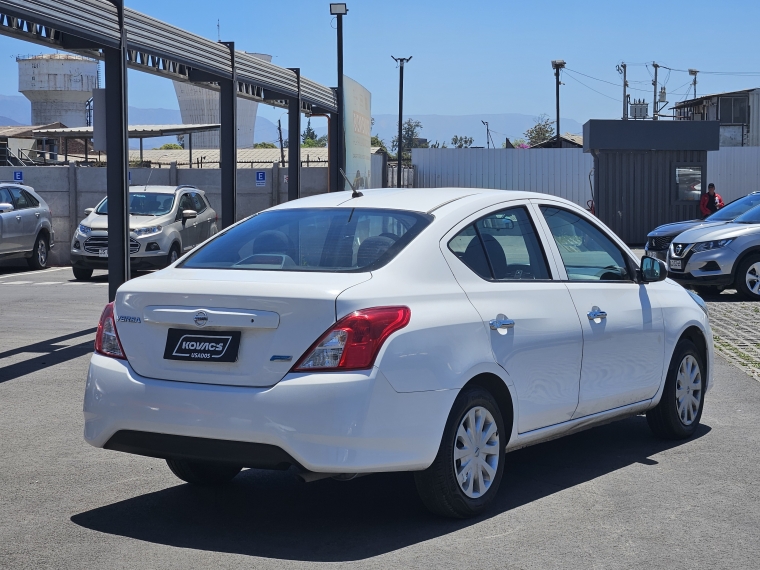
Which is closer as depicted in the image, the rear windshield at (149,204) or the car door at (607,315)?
the car door at (607,315)

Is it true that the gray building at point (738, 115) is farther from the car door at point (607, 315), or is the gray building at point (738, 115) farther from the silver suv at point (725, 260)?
the car door at point (607, 315)

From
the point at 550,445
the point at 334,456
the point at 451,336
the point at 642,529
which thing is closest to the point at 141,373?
the point at 334,456

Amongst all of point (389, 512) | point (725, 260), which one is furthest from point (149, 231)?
point (389, 512)

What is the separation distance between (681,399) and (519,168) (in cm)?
3807

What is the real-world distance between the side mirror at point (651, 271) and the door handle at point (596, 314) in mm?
627

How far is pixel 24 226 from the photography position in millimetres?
21172

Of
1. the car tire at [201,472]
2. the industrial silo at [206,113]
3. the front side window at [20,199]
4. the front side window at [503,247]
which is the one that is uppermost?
the industrial silo at [206,113]

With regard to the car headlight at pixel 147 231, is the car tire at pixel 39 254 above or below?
below

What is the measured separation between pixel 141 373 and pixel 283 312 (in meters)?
0.79

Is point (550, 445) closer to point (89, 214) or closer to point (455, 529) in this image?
point (455, 529)

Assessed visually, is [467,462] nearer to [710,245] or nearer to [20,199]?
[710,245]

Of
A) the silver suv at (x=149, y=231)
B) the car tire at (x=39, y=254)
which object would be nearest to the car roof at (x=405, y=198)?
the silver suv at (x=149, y=231)

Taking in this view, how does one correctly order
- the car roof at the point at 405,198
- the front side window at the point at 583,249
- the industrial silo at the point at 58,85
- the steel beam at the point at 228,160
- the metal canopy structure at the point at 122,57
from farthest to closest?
the industrial silo at the point at 58,85 → the steel beam at the point at 228,160 → the metal canopy structure at the point at 122,57 → the front side window at the point at 583,249 → the car roof at the point at 405,198

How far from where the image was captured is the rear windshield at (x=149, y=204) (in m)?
21.0
